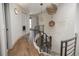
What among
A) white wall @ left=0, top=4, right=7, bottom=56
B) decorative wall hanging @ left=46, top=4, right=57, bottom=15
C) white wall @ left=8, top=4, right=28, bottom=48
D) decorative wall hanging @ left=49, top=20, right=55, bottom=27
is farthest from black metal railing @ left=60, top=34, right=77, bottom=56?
white wall @ left=0, top=4, right=7, bottom=56

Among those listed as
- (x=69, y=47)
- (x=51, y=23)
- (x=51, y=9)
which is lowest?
(x=69, y=47)

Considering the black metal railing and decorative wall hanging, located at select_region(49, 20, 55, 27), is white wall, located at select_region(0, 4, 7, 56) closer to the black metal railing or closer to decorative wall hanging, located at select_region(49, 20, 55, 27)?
decorative wall hanging, located at select_region(49, 20, 55, 27)

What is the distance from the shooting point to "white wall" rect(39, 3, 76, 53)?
3.81ft

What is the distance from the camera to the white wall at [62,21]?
3.81 ft

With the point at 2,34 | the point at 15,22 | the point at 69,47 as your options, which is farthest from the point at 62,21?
the point at 2,34

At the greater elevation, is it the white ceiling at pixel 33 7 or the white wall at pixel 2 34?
the white ceiling at pixel 33 7

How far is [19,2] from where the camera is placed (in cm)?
118

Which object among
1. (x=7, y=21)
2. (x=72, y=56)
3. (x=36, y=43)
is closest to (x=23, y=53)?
(x=36, y=43)

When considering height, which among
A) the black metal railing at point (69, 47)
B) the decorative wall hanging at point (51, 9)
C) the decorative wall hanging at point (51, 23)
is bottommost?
the black metal railing at point (69, 47)

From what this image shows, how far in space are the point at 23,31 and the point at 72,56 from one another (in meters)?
0.53

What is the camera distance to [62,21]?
117 centimetres

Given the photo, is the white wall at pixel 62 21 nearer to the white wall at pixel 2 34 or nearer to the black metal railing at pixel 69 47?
the black metal railing at pixel 69 47

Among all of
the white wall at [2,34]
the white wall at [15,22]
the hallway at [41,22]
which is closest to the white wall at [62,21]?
the hallway at [41,22]

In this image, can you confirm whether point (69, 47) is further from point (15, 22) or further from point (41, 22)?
point (15, 22)
